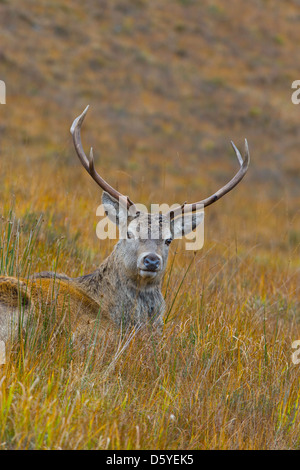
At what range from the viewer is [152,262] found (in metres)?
5.23

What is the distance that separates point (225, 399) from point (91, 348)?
36.5 inches

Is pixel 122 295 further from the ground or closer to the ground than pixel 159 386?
further from the ground

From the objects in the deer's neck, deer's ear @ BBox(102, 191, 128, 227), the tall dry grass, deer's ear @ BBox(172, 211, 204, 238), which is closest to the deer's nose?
the deer's neck

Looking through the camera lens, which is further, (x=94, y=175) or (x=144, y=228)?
(x=94, y=175)

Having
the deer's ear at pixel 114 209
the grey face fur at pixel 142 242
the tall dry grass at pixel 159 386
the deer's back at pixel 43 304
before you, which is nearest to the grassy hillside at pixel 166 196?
the tall dry grass at pixel 159 386

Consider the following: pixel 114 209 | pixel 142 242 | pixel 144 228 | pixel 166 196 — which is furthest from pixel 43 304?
pixel 166 196

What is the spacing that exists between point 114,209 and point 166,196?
678 centimetres

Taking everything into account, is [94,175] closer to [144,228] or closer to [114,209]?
[114,209]

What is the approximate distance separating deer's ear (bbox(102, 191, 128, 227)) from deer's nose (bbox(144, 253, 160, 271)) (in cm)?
63

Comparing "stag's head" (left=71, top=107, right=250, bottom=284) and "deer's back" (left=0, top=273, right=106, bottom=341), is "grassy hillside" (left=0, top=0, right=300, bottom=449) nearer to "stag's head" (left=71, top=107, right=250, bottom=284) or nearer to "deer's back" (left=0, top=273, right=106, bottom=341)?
"deer's back" (left=0, top=273, right=106, bottom=341)

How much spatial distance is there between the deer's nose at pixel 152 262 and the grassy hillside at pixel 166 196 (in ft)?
1.23

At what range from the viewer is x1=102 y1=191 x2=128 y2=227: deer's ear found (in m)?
5.79

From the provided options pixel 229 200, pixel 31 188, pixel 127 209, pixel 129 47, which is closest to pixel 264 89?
pixel 129 47
